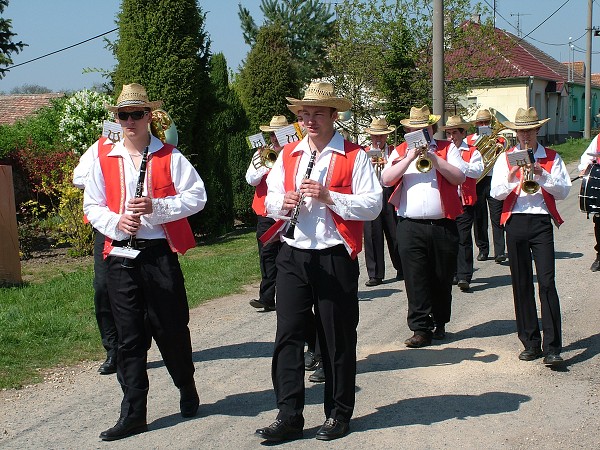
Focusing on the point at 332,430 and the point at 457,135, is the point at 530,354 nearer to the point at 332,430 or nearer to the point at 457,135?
the point at 332,430

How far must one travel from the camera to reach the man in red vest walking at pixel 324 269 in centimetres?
523

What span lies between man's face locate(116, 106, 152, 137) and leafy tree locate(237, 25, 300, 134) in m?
12.1

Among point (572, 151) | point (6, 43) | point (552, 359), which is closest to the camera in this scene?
point (552, 359)

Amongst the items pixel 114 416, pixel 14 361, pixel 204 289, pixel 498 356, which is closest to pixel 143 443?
pixel 114 416

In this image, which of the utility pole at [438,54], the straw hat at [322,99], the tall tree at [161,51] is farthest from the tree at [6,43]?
the straw hat at [322,99]

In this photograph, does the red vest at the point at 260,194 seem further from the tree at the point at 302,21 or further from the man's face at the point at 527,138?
the tree at the point at 302,21

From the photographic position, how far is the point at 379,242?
10.7 m

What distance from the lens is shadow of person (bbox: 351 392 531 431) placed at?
18.2ft

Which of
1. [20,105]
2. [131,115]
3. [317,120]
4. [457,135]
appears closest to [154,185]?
[131,115]

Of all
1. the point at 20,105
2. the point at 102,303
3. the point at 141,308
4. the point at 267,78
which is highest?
the point at 20,105

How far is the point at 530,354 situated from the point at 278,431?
269 cm

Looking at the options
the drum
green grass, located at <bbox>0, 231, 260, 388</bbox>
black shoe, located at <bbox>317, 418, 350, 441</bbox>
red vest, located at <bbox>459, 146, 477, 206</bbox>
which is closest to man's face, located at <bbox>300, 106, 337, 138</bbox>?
black shoe, located at <bbox>317, 418, 350, 441</bbox>

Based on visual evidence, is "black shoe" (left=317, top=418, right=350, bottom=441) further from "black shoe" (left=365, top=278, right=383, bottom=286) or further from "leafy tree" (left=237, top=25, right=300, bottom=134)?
"leafy tree" (left=237, top=25, right=300, bottom=134)

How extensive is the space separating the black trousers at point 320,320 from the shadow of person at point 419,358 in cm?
148
